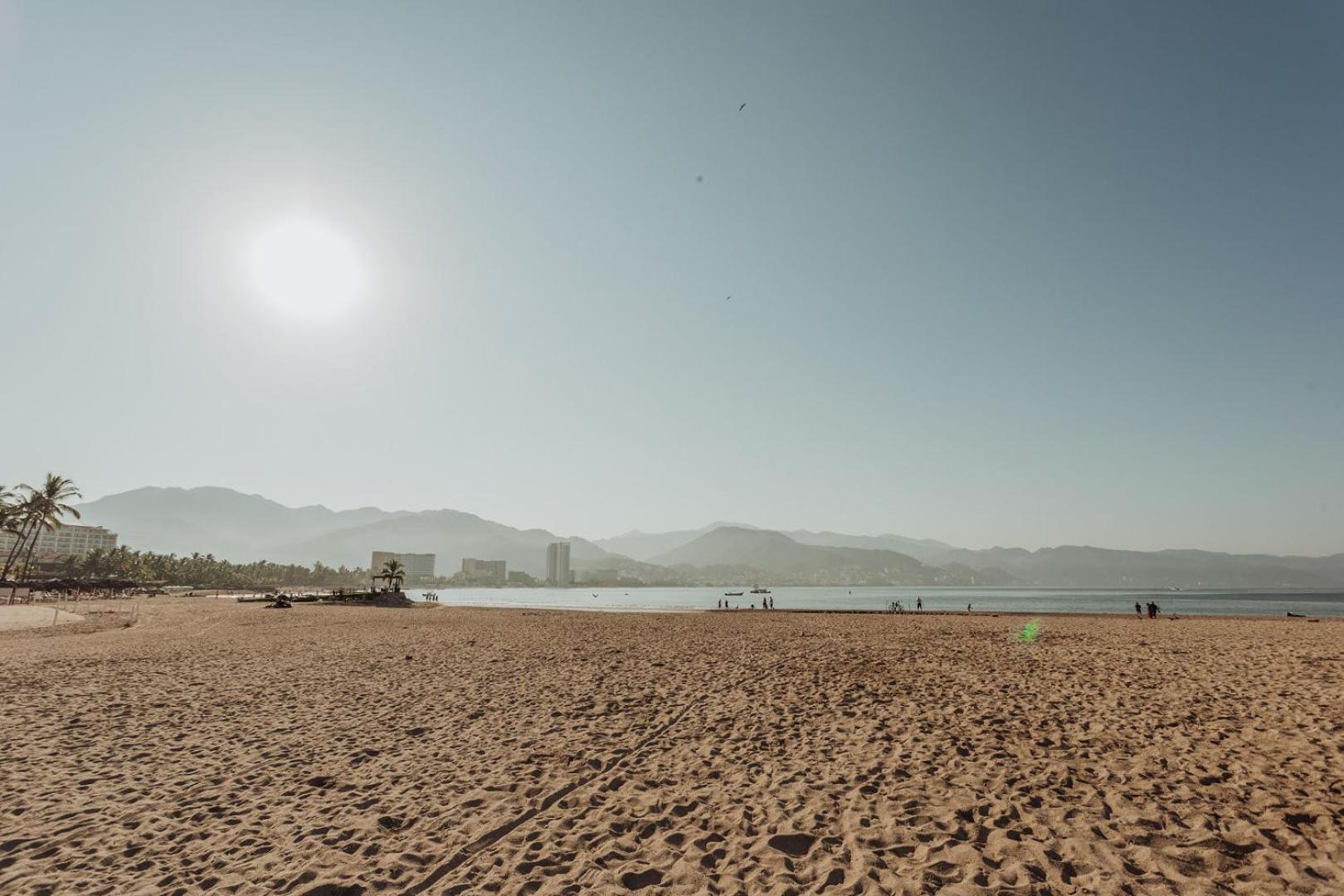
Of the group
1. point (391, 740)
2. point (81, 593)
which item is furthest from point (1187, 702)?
point (81, 593)

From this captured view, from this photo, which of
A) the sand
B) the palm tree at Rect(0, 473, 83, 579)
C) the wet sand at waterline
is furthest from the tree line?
the wet sand at waterline

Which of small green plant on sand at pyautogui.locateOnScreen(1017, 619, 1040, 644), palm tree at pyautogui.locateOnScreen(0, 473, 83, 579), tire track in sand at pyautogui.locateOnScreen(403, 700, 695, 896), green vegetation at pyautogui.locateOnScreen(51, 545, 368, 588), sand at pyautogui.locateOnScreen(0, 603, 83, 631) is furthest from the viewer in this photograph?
green vegetation at pyautogui.locateOnScreen(51, 545, 368, 588)

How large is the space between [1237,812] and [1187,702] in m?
6.87

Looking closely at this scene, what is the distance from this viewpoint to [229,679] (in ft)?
51.5

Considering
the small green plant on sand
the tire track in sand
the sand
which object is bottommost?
Answer: the small green plant on sand

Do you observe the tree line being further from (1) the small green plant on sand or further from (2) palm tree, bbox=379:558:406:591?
(1) the small green plant on sand

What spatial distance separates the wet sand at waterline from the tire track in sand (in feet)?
0.13

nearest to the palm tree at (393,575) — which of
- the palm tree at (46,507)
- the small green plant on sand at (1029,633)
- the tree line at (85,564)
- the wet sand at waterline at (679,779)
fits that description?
the tree line at (85,564)

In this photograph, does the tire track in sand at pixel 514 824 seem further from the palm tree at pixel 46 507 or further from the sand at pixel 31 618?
the palm tree at pixel 46 507

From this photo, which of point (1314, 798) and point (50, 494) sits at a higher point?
point (50, 494)

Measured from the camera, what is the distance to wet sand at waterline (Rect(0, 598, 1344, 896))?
18.9ft

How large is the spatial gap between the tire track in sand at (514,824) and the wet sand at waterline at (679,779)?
0.04 meters

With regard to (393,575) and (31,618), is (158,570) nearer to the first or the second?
(393,575)

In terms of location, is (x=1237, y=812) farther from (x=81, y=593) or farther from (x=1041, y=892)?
(x=81, y=593)
